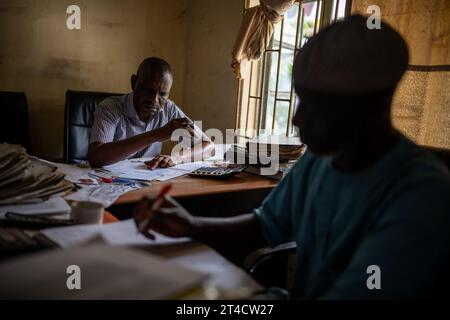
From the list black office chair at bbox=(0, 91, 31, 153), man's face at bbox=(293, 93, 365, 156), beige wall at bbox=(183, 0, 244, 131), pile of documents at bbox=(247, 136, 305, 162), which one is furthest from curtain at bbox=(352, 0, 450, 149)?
black office chair at bbox=(0, 91, 31, 153)

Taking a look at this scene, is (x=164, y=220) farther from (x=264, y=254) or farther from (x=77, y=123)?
(x=77, y=123)

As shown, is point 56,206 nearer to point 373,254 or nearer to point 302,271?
point 302,271

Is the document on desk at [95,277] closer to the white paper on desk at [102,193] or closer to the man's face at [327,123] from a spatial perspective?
the man's face at [327,123]

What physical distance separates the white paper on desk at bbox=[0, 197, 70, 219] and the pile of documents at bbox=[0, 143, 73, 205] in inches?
1.4

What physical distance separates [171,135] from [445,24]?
156 cm

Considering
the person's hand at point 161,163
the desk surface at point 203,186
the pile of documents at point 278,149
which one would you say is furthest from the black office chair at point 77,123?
the pile of documents at point 278,149

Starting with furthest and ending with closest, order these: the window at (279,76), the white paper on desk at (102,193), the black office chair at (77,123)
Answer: the window at (279,76), the black office chair at (77,123), the white paper on desk at (102,193)

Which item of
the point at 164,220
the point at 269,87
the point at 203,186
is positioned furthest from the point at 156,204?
the point at 269,87

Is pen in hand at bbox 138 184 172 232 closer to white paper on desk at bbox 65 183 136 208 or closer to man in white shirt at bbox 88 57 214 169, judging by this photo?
white paper on desk at bbox 65 183 136 208

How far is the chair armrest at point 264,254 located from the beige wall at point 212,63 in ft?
8.10

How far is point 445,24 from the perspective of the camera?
1.89m

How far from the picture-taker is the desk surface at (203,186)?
149 cm

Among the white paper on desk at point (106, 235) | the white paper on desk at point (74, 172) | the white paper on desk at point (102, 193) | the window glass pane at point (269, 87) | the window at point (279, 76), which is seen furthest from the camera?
the window glass pane at point (269, 87)

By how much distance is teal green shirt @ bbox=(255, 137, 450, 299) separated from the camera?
24.5 inches
